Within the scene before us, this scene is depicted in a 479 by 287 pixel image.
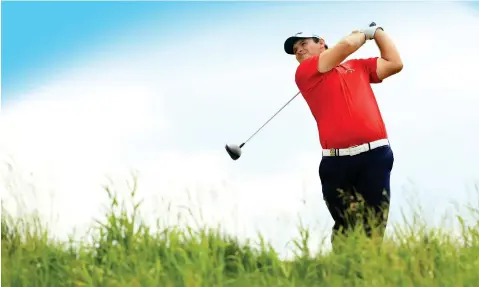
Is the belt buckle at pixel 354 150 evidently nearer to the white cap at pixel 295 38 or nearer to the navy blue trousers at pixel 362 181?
the navy blue trousers at pixel 362 181

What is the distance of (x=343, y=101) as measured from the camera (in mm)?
6008

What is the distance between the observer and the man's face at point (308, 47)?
6.46 meters

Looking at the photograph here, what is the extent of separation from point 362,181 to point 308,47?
133cm

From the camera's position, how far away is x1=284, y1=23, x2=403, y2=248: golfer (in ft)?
19.4

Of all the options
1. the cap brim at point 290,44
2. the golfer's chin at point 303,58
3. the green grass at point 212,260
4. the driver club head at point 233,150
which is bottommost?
the green grass at point 212,260

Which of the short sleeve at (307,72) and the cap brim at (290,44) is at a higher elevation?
the cap brim at (290,44)

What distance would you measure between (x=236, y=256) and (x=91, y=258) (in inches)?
38.7

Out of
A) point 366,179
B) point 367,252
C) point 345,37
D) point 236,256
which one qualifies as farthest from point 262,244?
point 345,37

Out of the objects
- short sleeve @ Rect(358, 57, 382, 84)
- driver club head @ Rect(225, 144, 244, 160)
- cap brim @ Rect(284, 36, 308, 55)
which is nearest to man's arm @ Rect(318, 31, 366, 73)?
short sleeve @ Rect(358, 57, 382, 84)

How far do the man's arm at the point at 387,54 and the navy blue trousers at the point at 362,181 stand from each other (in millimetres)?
712

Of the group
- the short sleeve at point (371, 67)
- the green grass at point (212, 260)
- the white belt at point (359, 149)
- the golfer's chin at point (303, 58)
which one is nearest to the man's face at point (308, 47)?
the golfer's chin at point (303, 58)

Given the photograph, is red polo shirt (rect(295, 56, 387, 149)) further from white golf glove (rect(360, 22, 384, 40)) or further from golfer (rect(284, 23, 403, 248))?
white golf glove (rect(360, 22, 384, 40))

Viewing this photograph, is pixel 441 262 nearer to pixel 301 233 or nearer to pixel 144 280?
pixel 301 233

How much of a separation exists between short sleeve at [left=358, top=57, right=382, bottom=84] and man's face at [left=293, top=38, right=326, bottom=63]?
0.40 metres
